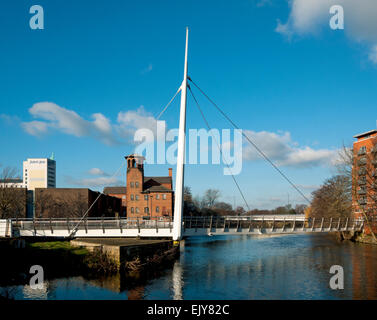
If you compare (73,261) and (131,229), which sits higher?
(131,229)

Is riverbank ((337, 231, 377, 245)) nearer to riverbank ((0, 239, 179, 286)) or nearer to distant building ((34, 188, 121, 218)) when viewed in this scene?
riverbank ((0, 239, 179, 286))

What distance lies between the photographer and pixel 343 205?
5128cm

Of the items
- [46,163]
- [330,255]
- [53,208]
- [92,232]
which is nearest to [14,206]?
[53,208]

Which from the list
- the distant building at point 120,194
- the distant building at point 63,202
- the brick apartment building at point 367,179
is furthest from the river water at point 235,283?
the distant building at point 120,194

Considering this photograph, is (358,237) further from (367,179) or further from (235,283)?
(235,283)

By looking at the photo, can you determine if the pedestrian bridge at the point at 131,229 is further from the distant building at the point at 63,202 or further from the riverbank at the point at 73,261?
the distant building at the point at 63,202

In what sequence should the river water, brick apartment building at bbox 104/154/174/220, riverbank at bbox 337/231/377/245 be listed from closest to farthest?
the river water
riverbank at bbox 337/231/377/245
brick apartment building at bbox 104/154/174/220

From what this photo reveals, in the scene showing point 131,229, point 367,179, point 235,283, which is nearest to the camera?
point 235,283

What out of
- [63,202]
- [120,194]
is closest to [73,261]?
[63,202]

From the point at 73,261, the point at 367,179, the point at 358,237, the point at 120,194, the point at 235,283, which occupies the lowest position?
the point at 358,237

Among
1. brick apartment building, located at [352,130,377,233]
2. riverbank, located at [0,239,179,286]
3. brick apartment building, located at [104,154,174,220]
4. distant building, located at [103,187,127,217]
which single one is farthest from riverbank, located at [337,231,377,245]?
distant building, located at [103,187,127,217]
